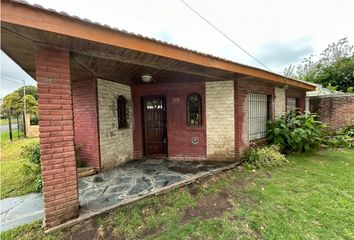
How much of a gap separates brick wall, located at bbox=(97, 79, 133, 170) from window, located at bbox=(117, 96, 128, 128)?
102 millimetres

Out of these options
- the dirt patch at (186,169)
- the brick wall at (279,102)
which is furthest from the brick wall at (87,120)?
the brick wall at (279,102)

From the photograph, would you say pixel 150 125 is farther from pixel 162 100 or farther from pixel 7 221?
pixel 7 221

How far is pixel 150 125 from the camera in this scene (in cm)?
650

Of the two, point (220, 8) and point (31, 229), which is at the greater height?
point (220, 8)

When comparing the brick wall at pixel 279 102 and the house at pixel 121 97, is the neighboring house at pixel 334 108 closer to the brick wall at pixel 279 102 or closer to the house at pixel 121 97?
the house at pixel 121 97

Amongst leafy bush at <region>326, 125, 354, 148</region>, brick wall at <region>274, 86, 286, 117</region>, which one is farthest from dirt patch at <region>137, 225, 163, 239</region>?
leafy bush at <region>326, 125, 354, 148</region>

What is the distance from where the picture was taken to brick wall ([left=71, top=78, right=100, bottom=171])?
492 centimetres

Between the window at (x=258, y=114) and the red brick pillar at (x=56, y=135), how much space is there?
214 inches

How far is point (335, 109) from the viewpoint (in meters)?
9.40

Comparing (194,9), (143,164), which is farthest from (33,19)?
(194,9)

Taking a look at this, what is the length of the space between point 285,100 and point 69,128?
320 inches

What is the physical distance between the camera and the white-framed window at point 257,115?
640cm

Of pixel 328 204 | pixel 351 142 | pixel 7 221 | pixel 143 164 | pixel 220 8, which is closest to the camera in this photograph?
pixel 7 221

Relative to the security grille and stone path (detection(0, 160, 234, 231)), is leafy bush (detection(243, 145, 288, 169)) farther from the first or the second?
the security grille
